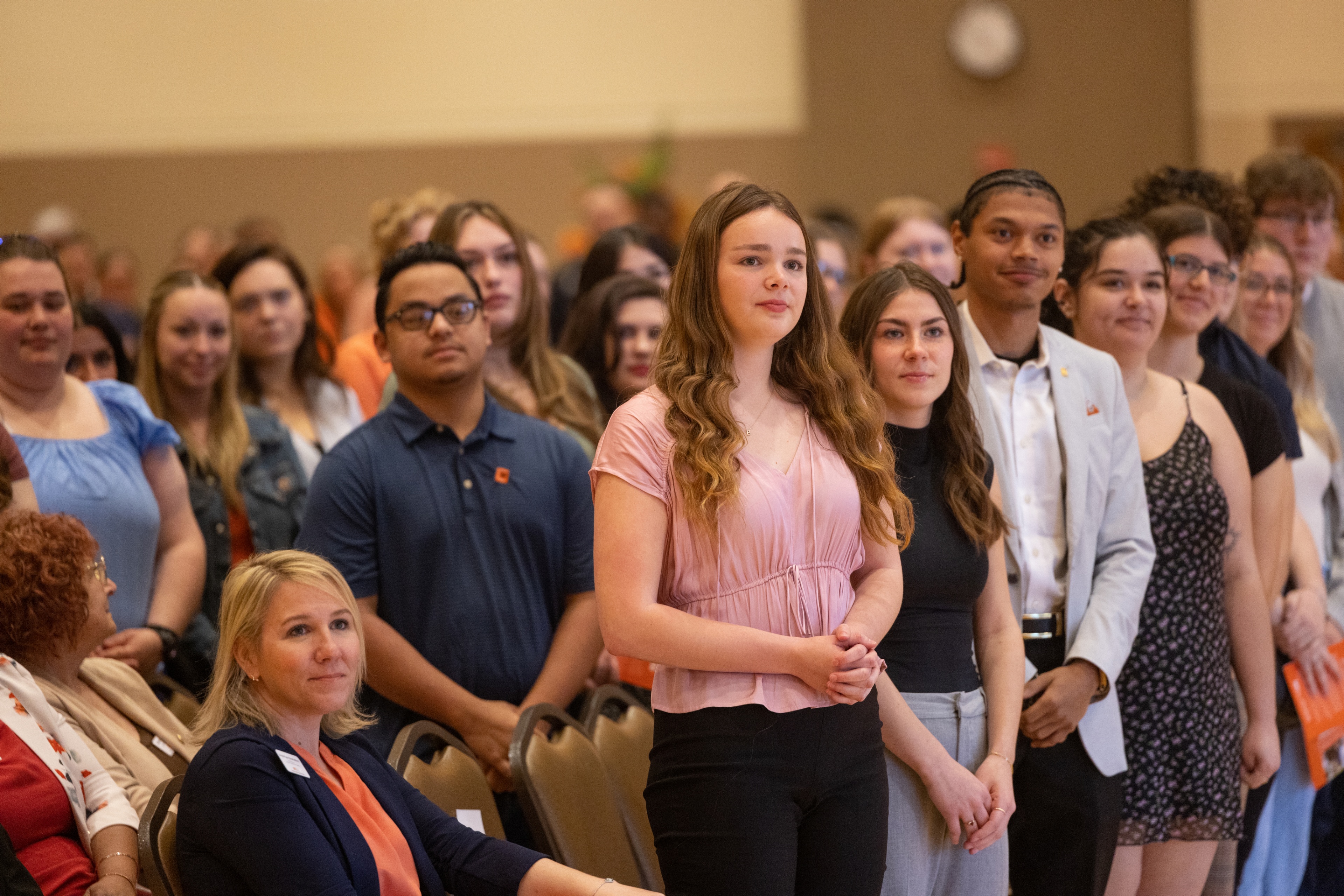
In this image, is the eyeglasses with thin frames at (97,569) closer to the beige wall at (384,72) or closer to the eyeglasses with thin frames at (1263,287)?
the eyeglasses with thin frames at (1263,287)

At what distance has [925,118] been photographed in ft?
27.2

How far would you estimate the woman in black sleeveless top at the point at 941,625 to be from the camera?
2295mm

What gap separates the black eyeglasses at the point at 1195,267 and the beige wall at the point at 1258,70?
4.73 meters

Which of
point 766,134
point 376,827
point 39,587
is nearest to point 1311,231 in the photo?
point 376,827

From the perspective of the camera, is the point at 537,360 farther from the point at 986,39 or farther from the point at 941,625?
the point at 986,39

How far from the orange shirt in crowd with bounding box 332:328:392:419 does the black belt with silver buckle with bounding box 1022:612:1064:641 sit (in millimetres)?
2038

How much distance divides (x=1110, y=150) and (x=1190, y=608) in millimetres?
5685

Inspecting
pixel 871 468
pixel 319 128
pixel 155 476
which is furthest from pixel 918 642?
pixel 319 128

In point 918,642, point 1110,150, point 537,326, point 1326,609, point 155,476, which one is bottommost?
point 1326,609

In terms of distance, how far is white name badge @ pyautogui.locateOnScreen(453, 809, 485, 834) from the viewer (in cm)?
250

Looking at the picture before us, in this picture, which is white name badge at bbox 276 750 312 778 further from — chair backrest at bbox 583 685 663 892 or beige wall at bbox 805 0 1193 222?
beige wall at bbox 805 0 1193 222

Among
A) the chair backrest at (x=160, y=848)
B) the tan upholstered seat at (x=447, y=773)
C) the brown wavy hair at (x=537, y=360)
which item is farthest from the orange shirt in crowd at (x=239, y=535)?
the chair backrest at (x=160, y=848)

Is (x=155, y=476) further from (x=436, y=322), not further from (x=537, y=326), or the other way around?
(x=537, y=326)

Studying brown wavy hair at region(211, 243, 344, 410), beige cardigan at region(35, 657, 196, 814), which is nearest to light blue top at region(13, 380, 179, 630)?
beige cardigan at region(35, 657, 196, 814)
